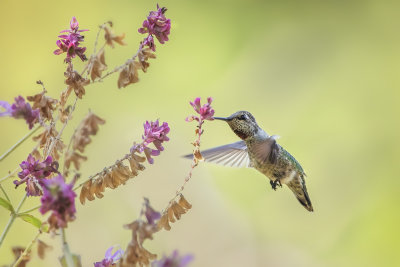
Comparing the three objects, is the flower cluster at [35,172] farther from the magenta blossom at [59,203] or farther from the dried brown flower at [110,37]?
the dried brown flower at [110,37]

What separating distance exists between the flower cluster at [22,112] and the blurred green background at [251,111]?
3.94 metres

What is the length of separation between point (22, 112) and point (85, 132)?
1.01 feet

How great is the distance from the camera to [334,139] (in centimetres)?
732

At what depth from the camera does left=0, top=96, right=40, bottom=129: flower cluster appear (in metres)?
1.97

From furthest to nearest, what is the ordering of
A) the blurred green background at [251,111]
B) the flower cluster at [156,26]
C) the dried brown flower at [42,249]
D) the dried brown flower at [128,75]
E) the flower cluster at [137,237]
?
the blurred green background at [251,111]
the flower cluster at [156,26]
the dried brown flower at [128,75]
the dried brown flower at [42,249]
the flower cluster at [137,237]

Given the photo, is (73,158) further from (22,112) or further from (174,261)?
(174,261)

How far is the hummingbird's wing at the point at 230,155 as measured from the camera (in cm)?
348

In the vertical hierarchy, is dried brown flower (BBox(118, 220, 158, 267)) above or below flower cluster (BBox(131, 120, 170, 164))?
below

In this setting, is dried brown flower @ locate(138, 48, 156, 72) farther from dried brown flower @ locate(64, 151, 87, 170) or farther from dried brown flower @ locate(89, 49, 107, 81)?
dried brown flower @ locate(64, 151, 87, 170)

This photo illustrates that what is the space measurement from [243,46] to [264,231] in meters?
2.55

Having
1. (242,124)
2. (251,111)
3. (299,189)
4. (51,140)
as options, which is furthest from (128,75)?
(251,111)

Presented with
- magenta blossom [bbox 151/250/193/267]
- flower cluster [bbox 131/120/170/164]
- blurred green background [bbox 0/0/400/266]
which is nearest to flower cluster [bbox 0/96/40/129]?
flower cluster [bbox 131/120/170/164]

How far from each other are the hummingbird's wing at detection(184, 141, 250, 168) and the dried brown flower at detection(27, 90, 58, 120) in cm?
142

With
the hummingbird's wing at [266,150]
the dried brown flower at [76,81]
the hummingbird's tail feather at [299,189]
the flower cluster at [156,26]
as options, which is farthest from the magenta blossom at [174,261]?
the hummingbird's tail feather at [299,189]
